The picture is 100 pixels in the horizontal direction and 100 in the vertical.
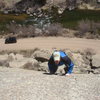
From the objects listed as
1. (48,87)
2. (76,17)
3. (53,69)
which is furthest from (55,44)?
(48,87)

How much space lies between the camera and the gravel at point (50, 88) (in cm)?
1330

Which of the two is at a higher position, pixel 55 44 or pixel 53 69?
pixel 53 69

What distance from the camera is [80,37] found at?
48.0m

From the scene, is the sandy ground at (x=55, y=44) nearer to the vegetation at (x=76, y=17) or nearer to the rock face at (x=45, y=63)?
the rock face at (x=45, y=63)

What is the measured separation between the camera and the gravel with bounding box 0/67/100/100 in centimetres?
1330

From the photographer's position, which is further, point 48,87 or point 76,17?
point 76,17

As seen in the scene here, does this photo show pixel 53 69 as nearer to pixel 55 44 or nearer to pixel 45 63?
pixel 45 63

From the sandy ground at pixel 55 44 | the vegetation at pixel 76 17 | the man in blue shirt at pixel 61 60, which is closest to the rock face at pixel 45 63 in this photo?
the sandy ground at pixel 55 44

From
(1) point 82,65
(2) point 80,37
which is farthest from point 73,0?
(1) point 82,65

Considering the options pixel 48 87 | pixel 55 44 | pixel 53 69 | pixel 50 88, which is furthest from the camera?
pixel 55 44

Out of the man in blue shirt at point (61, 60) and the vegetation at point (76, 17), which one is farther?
the vegetation at point (76, 17)

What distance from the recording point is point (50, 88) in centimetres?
1403

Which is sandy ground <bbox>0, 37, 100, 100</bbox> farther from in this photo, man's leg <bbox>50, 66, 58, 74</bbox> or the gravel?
man's leg <bbox>50, 66, 58, 74</bbox>

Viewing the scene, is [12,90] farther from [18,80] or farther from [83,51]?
[83,51]
